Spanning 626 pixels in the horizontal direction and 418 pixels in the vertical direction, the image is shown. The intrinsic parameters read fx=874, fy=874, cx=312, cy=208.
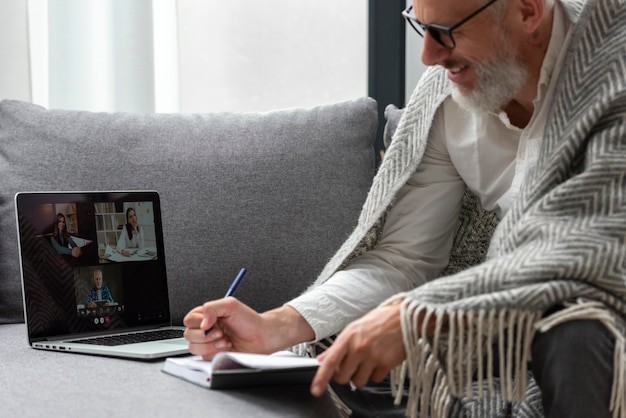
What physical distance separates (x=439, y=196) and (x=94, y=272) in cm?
61

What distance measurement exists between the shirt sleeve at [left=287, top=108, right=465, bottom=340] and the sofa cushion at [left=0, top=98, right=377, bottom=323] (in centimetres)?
22

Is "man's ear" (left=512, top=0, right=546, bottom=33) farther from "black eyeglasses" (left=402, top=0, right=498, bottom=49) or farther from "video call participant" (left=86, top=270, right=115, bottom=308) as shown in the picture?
"video call participant" (left=86, top=270, right=115, bottom=308)

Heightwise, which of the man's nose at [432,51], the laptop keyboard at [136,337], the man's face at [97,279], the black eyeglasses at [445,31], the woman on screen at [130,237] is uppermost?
the black eyeglasses at [445,31]

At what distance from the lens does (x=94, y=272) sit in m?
1.50

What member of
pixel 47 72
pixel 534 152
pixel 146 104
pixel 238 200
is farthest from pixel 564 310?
pixel 47 72

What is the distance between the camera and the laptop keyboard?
1415mm

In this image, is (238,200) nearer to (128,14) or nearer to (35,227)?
(35,227)

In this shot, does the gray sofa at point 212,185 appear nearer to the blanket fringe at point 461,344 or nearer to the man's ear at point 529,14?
the man's ear at point 529,14

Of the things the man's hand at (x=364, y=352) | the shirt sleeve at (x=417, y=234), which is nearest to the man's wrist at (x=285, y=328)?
the shirt sleeve at (x=417, y=234)

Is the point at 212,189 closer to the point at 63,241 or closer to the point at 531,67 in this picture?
the point at 63,241

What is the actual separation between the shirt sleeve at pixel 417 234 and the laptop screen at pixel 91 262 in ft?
1.06

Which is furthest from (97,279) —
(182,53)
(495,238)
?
(182,53)

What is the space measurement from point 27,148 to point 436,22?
0.86 metres

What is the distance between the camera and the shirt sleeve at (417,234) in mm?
1472
